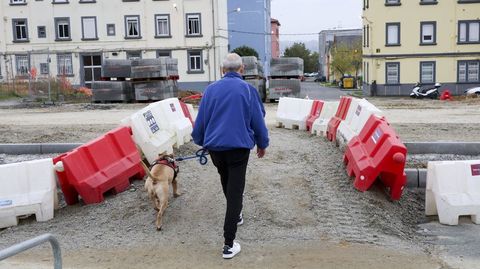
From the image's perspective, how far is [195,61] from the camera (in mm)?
46188

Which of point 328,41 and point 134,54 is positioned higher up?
point 328,41

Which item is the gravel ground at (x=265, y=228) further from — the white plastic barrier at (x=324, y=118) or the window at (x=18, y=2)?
the window at (x=18, y=2)

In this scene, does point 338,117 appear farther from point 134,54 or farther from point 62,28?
point 62,28

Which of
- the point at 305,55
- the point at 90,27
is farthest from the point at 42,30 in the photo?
the point at 305,55

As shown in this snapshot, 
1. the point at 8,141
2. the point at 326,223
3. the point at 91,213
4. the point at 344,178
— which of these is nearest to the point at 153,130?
the point at 91,213

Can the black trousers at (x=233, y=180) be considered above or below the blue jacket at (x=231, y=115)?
below

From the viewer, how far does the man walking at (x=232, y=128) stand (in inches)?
219

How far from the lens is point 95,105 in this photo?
30.0 metres

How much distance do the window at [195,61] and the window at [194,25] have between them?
1343 millimetres

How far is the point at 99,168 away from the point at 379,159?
350 centimetres

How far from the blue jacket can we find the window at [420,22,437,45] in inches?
1507

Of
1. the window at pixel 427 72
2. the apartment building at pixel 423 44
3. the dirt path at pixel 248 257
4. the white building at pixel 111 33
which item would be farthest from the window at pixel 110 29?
the dirt path at pixel 248 257

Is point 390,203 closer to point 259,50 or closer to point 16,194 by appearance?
point 16,194

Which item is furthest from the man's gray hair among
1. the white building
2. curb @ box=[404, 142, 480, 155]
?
the white building
